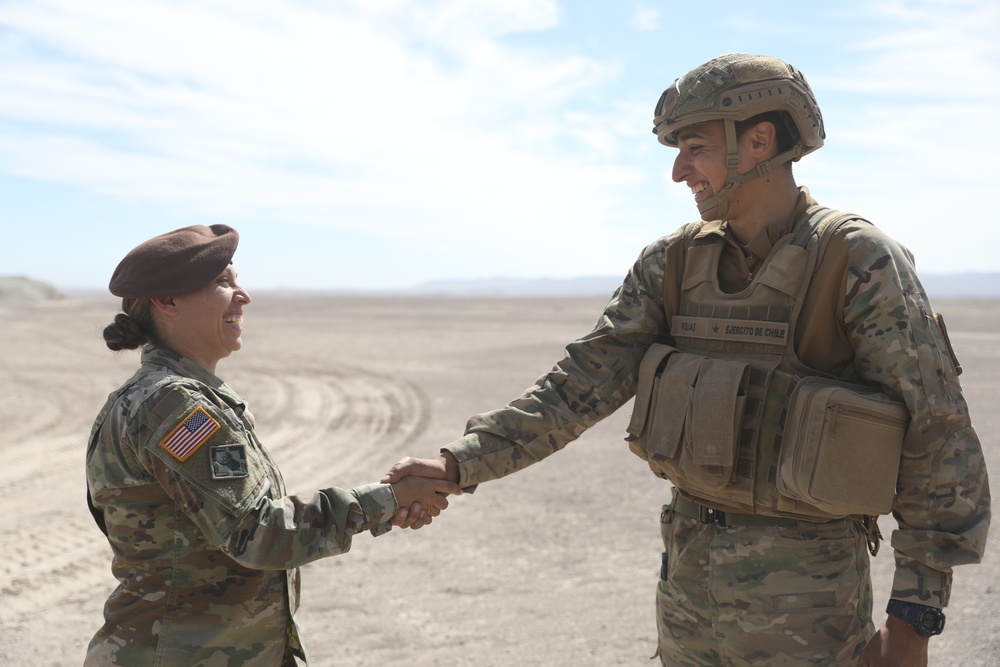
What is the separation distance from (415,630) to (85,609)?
223cm

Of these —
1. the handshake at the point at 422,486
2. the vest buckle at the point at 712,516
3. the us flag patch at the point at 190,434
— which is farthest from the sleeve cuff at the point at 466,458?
the us flag patch at the point at 190,434

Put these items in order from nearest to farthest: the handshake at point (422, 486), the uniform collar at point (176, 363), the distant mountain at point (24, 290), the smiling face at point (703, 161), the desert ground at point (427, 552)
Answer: the uniform collar at point (176, 363), the smiling face at point (703, 161), the handshake at point (422, 486), the desert ground at point (427, 552), the distant mountain at point (24, 290)

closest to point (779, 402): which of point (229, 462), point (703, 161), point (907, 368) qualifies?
point (907, 368)

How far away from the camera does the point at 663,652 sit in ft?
9.89

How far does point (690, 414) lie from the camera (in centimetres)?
279

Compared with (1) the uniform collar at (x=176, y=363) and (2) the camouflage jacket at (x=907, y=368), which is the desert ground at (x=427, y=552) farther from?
(2) the camouflage jacket at (x=907, y=368)

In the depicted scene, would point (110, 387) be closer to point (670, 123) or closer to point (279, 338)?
point (279, 338)

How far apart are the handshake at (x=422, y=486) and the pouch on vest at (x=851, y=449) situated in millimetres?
1386

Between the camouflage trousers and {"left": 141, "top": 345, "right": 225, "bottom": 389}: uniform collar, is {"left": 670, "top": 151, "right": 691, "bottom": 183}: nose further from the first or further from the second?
{"left": 141, "top": 345, "right": 225, "bottom": 389}: uniform collar

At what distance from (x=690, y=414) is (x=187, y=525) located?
5.47ft

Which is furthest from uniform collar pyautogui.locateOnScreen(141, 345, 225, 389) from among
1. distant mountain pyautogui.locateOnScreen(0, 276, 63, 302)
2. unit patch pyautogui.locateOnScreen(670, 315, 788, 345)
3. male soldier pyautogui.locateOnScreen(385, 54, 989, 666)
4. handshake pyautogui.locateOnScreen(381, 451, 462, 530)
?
distant mountain pyautogui.locateOnScreen(0, 276, 63, 302)

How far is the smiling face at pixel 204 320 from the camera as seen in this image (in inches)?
107

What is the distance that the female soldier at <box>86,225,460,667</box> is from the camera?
2438 mm

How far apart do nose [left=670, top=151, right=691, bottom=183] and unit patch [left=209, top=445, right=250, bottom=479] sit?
5.87 ft
